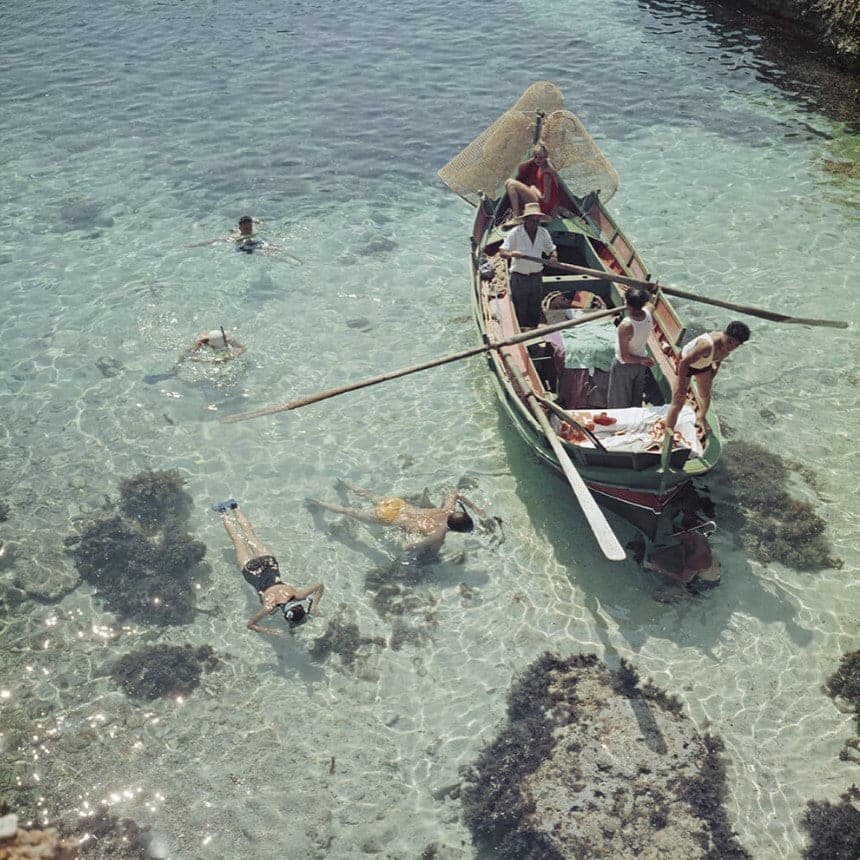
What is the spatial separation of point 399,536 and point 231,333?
6.50m

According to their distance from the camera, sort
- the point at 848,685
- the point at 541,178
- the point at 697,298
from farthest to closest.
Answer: the point at 541,178, the point at 697,298, the point at 848,685

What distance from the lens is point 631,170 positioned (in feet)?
66.6

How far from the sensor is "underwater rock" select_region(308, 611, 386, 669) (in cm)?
977

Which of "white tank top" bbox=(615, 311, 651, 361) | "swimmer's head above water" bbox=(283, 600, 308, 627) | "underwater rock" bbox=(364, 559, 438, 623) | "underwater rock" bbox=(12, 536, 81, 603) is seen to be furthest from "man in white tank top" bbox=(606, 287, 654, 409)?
"underwater rock" bbox=(12, 536, 81, 603)

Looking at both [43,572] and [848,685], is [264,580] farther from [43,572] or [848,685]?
[848,685]

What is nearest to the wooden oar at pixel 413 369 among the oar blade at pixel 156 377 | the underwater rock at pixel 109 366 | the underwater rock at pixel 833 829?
the oar blade at pixel 156 377

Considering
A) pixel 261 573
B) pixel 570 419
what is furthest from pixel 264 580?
pixel 570 419

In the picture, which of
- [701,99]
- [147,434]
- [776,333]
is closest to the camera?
[147,434]

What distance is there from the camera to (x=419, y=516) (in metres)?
11.1

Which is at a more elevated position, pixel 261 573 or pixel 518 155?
pixel 518 155

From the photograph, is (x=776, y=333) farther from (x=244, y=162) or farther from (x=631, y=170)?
→ (x=244, y=162)

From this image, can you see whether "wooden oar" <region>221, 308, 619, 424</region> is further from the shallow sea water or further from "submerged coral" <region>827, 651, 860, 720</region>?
"submerged coral" <region>827, 651, 860, 720</region>

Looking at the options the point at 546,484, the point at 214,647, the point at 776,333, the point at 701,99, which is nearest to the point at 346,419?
the point at 546,484

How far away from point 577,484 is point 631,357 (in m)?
2.60
